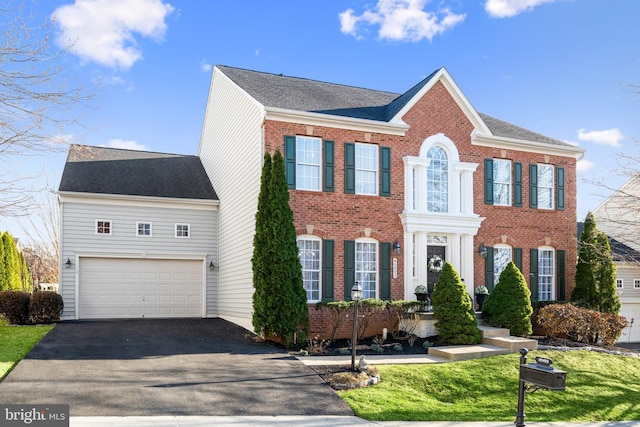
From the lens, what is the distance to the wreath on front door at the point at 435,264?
1723cm

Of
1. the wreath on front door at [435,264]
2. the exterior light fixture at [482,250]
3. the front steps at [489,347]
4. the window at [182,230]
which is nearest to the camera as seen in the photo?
the front steps at [489,347]

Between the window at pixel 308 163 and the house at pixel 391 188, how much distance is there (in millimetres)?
32

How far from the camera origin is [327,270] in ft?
51.9

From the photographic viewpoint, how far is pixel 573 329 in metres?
16.0

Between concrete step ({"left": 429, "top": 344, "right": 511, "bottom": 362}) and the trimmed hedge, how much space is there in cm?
1131

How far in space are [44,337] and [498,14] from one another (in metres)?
14.5

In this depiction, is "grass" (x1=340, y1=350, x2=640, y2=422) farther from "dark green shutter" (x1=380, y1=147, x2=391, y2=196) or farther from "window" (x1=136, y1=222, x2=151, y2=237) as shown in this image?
"window" (x1=136, y1=222, x2=151, y2=237)

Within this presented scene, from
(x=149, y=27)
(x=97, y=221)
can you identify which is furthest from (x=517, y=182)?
(x=97, y=221)

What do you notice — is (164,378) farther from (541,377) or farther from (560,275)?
(560,275)

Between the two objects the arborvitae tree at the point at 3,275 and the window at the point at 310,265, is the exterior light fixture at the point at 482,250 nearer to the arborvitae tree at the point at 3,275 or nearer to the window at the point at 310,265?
the window at the point at 310,265

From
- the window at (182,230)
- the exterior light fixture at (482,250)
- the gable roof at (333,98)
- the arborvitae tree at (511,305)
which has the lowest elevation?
the arborvitae tree at (511,305)

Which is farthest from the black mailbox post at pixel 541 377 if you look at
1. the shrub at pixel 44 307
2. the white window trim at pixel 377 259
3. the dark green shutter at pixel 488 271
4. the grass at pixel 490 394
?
the shrub at pixel 44 307

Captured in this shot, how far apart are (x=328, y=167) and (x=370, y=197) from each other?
1546mm

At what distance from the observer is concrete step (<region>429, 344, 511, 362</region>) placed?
42.7ft
